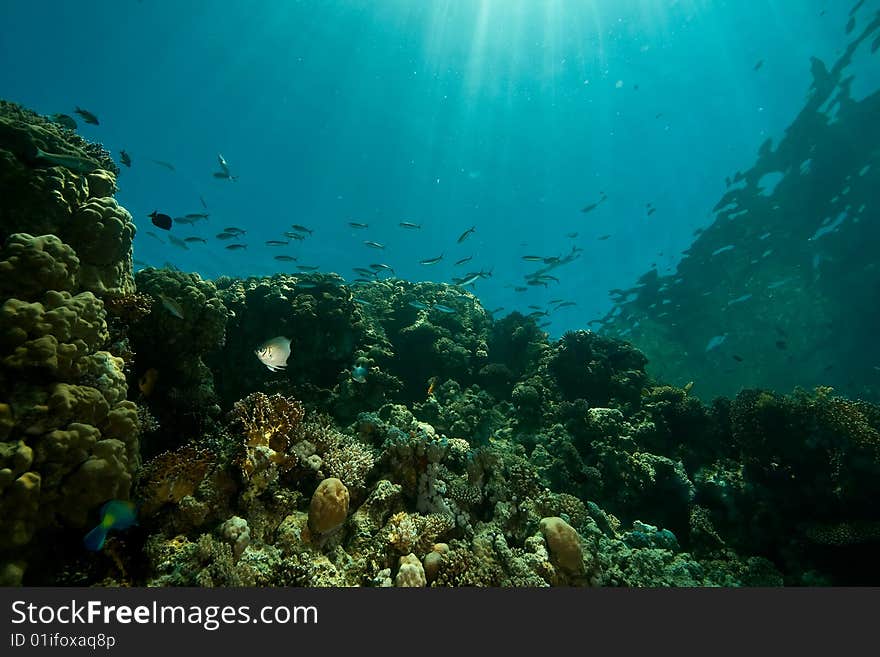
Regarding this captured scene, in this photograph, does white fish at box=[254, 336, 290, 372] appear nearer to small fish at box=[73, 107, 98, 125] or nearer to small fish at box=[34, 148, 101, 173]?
small fish at box=[34, 148, 101, 173]

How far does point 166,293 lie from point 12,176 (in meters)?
2.34

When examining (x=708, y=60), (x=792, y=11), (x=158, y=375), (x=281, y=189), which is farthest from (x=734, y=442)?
(x=281, y=189)

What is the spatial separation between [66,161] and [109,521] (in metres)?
5.08

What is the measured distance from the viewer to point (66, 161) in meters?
4.97

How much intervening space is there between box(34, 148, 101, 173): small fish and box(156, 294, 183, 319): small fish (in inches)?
82.9

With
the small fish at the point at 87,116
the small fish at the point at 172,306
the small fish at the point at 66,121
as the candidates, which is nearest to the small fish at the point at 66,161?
the small fish at the point at 172,306

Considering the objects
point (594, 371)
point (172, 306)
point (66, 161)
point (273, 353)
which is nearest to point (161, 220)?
point (66, 161)

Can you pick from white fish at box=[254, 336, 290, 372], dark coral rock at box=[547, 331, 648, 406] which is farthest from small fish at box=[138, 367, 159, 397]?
dark coral rock at box=[547, 331, 648, 406]

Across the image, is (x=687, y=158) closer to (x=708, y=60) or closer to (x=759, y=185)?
(x=708, y=60)

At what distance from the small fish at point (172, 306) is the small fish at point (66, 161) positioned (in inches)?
82.9

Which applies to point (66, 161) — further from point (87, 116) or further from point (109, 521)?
point (87, 116)

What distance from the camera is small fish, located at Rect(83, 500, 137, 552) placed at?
3.07 metres

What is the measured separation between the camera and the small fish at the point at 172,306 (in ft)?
18.3

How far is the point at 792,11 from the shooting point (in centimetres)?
1950
